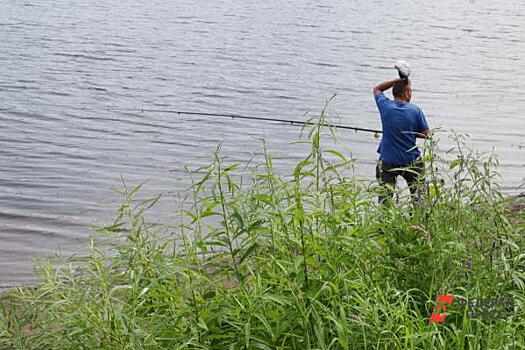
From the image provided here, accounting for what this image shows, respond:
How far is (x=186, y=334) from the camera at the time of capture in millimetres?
3555

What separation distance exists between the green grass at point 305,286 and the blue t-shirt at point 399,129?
129 inches

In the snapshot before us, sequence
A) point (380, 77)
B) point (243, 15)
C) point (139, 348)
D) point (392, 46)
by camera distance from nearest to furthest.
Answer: point (139, 348) → point (380, 77) → point (392, 46) → point (243, 15)

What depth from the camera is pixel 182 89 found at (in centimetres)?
1709

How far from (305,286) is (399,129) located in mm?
4049

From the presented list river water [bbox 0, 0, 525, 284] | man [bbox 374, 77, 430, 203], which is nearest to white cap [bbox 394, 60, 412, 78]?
man [bbox 374, 77, 430, 203]

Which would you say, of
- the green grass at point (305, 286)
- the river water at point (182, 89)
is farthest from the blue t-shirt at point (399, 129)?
the green grass at point (305, 286)

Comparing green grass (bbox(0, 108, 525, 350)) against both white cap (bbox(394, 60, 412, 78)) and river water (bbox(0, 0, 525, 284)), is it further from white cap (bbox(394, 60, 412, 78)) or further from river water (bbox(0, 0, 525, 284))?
white cap (bbox(394, 60, 412, 78))

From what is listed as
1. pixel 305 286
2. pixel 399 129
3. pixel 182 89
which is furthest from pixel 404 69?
pixel 182 89

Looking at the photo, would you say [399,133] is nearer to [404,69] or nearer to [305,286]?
[404,69]

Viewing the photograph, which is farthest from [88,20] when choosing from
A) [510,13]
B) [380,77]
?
[510,13]

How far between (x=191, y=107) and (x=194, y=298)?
40.2ft

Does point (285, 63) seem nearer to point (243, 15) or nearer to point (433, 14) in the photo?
point (243, 15)

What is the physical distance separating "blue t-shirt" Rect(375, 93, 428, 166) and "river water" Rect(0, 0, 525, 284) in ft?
5.76

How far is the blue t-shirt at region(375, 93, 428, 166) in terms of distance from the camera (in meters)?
7.34
